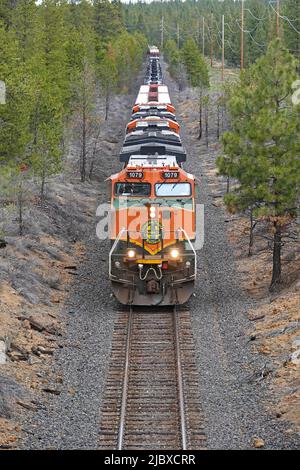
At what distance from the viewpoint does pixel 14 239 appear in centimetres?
2644

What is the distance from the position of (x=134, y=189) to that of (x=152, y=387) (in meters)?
7.18

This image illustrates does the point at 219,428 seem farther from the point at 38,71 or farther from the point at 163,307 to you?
the point at 38,71

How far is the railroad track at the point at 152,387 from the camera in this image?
1427 centimetres

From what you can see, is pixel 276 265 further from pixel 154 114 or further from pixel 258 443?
pixel 154 114

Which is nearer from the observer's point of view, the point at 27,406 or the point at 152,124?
the point at 27,406

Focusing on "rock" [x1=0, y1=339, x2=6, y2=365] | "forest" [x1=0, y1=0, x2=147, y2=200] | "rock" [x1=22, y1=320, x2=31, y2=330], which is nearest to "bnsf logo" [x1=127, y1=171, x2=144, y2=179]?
"forest" [x1=0, y1=0, x2=147, y2=200]

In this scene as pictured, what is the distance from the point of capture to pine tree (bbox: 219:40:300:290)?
21.7 m

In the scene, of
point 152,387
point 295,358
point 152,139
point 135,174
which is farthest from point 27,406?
point 152,139

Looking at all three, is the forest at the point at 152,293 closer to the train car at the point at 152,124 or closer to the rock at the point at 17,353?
the rock at the point at 17,353

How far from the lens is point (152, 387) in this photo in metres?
16.6

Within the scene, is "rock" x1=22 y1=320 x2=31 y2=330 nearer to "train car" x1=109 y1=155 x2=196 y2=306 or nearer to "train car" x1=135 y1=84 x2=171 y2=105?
"train car" x1=109 y1=155 x2=196 y2=306

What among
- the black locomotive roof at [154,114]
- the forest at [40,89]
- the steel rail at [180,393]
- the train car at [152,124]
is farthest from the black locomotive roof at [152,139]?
the steel rail at [180,393]
